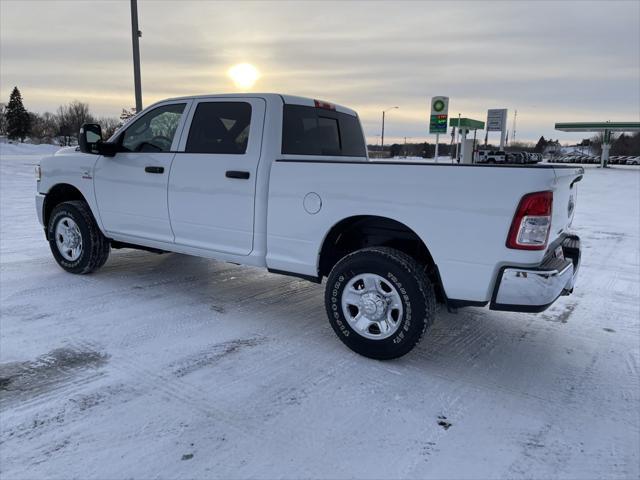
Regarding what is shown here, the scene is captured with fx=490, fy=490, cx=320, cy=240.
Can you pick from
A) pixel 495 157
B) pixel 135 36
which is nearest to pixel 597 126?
pixel 495 157

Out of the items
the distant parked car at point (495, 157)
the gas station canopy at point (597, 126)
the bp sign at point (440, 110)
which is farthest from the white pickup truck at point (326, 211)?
the gas station canopy at point (597, 126)

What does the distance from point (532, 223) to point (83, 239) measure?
4.76 m

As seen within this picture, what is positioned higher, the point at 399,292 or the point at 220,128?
the point at 220,128

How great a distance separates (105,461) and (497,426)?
216 centimetres

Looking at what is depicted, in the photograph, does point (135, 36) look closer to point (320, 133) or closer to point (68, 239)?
point (68, 239)

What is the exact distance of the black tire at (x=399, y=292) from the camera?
11.3 feet

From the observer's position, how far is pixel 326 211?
12.5 feet

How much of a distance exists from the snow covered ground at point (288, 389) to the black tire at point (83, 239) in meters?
0.28

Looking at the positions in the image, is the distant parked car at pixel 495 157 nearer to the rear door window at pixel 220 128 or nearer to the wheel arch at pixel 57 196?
the rear door window at pixel 220 128

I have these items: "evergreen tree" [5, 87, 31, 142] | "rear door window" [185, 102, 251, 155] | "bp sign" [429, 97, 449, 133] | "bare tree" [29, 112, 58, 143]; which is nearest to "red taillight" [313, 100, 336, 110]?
"rear door window" [185, 102, 251, 155]

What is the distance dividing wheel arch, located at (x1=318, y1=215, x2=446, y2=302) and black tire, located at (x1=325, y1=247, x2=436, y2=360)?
0.18m

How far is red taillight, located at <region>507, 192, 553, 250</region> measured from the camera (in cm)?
302

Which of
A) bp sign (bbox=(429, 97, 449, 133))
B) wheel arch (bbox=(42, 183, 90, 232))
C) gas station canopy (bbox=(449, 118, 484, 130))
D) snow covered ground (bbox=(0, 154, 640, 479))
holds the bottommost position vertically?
snow covered ground (bbox=(0, 154, 640, 479))

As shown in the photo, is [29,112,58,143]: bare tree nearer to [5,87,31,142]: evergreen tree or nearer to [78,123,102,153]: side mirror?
[5,87,31,142]: evergreen tree
